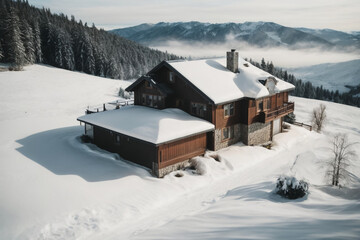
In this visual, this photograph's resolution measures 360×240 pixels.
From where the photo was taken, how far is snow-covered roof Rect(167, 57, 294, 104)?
89.8ft

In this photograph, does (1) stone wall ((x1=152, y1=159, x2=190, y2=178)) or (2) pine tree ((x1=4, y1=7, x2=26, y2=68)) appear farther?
(2) pine tree ((x1=4, y1=7, x2=26, y2=68))

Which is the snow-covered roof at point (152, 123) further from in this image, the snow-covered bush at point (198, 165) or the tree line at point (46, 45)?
the tree line at point (46, 45)

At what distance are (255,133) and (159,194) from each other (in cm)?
1479

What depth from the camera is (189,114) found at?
93.6 feet

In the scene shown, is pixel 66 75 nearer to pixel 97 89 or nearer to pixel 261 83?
pixel 97 89

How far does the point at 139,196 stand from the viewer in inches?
765

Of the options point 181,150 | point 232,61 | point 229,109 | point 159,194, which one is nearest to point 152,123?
point 181,150

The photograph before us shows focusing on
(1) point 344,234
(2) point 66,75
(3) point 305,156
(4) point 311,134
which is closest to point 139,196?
(1) point 344,234

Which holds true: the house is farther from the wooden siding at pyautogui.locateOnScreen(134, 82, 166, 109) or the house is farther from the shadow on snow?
the shadow on snow

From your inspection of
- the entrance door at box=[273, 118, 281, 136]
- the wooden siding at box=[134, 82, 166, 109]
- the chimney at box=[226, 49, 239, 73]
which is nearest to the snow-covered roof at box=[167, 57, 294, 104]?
the chimney at box=[226, 49, 239, 73]

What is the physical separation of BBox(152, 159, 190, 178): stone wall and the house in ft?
0.27

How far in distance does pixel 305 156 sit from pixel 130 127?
17.1 metres

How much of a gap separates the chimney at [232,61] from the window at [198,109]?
697 cm

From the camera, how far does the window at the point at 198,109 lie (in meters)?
27.4
